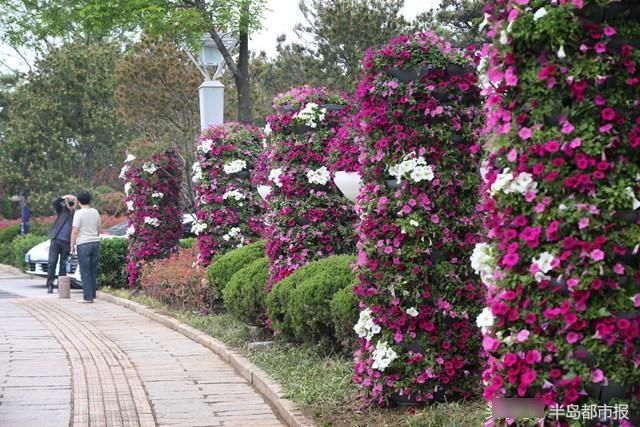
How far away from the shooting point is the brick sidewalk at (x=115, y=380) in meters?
6.45

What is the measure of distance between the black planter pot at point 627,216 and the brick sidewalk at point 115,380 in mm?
3300

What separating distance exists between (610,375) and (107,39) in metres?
39.8

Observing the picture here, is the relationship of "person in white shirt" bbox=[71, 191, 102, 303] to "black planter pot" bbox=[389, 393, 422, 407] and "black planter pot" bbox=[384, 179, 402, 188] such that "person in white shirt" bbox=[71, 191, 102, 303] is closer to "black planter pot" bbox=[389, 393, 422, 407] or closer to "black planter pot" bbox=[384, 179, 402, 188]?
"black planter pot" bbox=[384, 179, 402, 188]

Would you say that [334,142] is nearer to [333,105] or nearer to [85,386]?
[333,105]

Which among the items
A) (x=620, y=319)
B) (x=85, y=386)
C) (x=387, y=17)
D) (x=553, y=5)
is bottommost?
(x=85, y=386)

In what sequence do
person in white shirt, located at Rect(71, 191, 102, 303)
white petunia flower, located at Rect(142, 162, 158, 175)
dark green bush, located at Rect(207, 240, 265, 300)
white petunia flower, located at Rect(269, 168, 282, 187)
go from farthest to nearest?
1. white petunia flower, located at Rect(142, 162, 158, 175)
2. person in white shirt, located at Rect(71, 191, 102, 303)
3. dark green bush, located at Rect(207, 240, 265, 300)
4. white petunia flower, located at Rect(269, 168, 282, 187)

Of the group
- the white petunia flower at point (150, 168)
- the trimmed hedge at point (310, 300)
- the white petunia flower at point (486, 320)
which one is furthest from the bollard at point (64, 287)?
the white petunia flower at point (486, 320)

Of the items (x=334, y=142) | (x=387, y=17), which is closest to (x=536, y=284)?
(x=334, y=142)

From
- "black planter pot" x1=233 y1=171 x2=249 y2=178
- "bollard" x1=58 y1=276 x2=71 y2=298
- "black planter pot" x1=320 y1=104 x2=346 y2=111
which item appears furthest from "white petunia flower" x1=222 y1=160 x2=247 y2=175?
"bollard" x1=58 y1=276 x2=71 y2=298

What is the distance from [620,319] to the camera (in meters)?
3.66

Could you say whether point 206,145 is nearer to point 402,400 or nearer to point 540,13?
point 402,400

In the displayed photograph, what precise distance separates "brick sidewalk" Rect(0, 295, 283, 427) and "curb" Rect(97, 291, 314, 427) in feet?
0.24

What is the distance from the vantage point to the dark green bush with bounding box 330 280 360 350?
21.9ft

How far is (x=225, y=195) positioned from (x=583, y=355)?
29.9 feet
